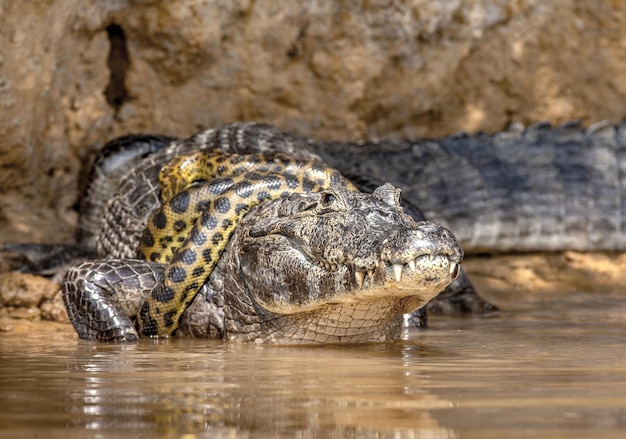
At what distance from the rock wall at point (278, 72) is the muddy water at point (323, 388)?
2.35 m

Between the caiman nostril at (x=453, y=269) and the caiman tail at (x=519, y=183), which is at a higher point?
the caiman tail at (x=519, y=183)

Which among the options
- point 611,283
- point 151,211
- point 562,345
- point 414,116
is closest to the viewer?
point 562,345

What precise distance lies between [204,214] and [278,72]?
9.19 ft

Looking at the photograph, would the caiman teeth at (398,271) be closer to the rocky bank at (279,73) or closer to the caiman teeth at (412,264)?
the caiman teeth at (412,264)

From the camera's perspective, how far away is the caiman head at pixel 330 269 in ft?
10.3

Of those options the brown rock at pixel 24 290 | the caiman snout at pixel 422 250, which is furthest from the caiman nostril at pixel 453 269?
the brown rock at pixel 24 290

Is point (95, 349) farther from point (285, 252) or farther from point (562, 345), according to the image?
point (562, 345)

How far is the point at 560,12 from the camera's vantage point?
737cm

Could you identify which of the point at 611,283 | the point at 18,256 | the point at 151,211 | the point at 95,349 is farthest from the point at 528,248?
the point at 95,349

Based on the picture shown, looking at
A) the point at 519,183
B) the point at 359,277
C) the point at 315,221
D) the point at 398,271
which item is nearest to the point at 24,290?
the point at 315,221

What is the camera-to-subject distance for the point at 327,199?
144 inches

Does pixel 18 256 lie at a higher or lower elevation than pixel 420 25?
lower

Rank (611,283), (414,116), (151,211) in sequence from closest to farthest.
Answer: (151,211), (611,283), (414,116)

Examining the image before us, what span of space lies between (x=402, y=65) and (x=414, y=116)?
44 cm
